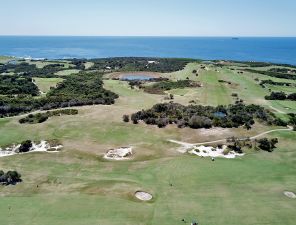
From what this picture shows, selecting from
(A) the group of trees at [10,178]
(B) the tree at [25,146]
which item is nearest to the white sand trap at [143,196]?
(A) the group of trees at [10,178]

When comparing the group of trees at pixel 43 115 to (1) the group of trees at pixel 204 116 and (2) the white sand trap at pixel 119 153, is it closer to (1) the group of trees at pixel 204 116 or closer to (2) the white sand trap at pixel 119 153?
(1) the group of trees at pixel 204 116

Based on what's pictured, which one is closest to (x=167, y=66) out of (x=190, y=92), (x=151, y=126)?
(x=190, y=92)

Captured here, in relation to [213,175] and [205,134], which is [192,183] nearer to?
[213,175]

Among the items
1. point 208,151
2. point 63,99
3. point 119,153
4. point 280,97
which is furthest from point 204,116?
point 63,99

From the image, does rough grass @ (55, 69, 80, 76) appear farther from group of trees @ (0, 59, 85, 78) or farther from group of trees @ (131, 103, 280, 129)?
group of trees @ (131, 103, 280, 129)

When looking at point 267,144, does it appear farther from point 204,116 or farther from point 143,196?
point 143,196
